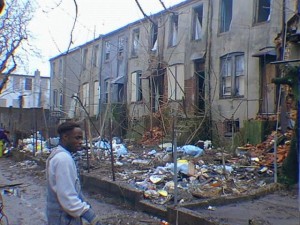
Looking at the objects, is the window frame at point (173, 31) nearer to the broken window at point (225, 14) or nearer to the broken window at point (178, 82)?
the broken window at point (178, 82)

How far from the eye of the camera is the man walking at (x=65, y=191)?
3.55m

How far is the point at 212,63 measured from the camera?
20.2 meters

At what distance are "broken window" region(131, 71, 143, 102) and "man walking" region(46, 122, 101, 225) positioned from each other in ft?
73.2

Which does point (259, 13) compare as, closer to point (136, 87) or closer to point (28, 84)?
point (136, 87)

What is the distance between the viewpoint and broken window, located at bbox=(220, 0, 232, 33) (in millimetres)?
19845

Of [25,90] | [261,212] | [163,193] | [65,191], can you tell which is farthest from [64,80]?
[25,90]

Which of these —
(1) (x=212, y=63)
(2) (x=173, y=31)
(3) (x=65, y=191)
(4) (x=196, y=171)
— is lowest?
(4) (x=196, y=171)

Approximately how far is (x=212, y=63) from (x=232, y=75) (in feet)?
5.41

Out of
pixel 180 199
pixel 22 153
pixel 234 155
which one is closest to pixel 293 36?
pixel 234 155

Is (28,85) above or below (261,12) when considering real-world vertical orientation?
above

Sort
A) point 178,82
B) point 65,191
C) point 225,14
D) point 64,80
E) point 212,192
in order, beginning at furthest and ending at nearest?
1. point 64,80
2. point 178,82
3. point 225,14
4. point 212,192
5. point 65,191

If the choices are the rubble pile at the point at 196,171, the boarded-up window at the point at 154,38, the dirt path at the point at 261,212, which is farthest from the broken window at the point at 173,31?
the dirt path at the point at 261,212

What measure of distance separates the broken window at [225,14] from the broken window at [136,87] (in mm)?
7712

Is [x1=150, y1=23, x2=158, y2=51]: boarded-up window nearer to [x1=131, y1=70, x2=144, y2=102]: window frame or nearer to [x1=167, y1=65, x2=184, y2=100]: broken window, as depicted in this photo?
[x1=167, y1=65, x2=184, y2=100]: broken window
